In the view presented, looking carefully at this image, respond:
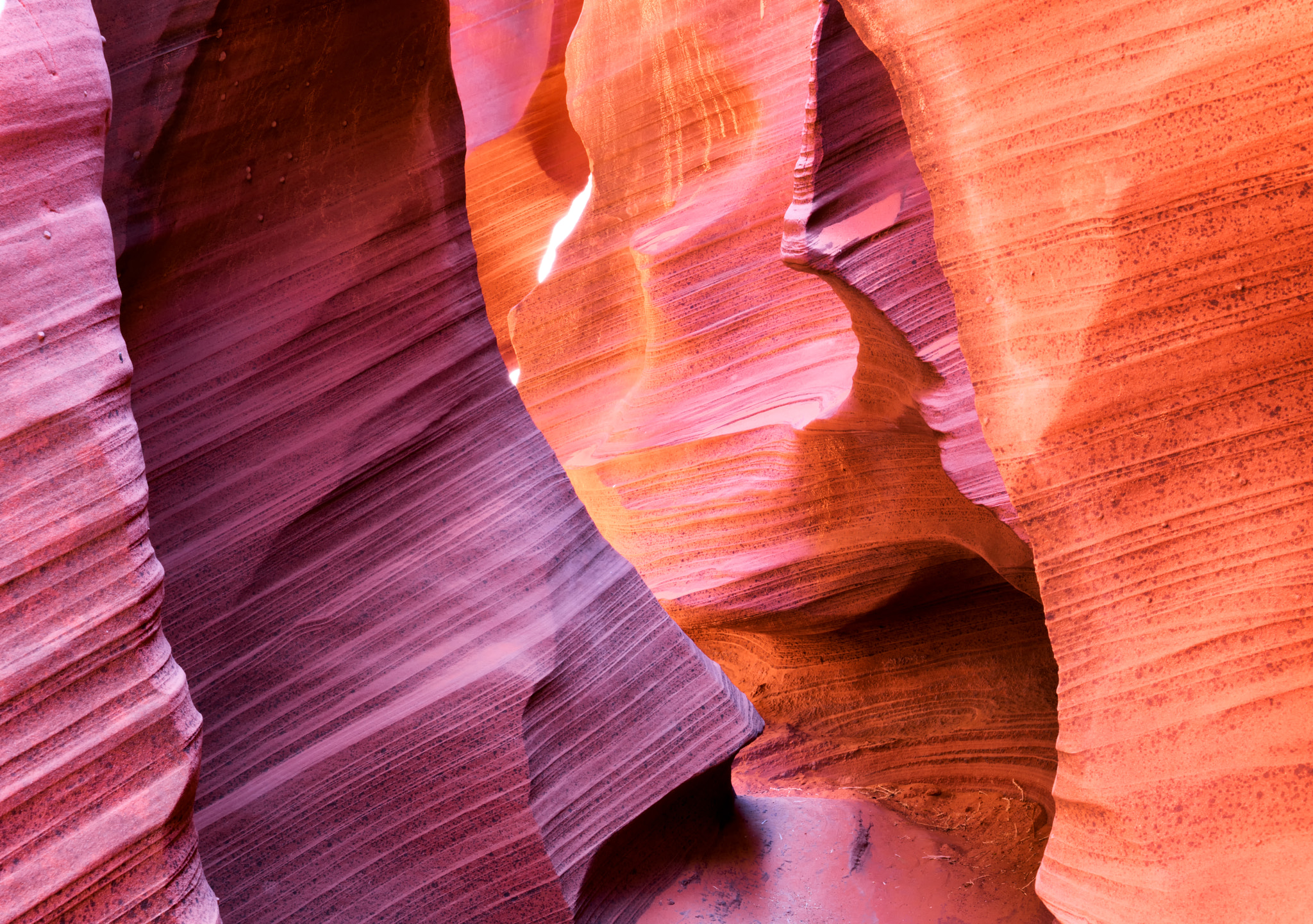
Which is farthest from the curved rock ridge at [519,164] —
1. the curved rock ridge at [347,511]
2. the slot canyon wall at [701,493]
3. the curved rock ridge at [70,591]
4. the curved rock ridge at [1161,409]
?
the curved rock ridge at [1161,409]

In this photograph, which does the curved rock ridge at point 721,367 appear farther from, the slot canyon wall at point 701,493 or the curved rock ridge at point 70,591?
the curved rock ridge at point 70,591

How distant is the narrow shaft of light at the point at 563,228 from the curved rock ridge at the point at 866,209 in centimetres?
380

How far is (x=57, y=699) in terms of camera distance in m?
1.48

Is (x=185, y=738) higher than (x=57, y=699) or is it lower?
lower

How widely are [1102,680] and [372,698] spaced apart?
1.98m

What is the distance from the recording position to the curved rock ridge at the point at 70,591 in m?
1.45

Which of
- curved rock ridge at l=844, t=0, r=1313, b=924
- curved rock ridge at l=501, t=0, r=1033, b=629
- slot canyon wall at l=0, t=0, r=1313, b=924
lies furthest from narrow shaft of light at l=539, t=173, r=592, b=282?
curved rock ridge at l=844, t=0, r=1313, b=924

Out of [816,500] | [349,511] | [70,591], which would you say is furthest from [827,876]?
[70,591]

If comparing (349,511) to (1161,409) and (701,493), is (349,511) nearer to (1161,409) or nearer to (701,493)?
(1161,409)

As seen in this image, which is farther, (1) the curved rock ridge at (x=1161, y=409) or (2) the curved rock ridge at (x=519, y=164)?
(2) the curved rock ridge at (x=519, y=164)

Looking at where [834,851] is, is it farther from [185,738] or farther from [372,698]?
[185,738]

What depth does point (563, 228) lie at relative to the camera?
7957 millimetres

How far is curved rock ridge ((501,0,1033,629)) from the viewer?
13.4ft

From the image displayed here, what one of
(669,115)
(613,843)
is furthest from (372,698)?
(669,115)
